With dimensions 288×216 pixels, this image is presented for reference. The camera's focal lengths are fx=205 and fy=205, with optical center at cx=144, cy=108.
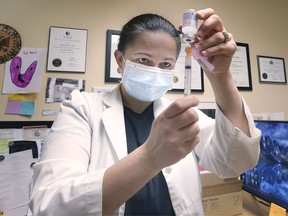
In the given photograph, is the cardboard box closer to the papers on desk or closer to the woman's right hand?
the woman's right hand

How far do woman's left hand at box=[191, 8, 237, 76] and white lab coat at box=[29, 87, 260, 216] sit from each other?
20 centimetres

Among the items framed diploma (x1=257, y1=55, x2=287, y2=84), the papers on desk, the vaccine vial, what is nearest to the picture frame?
the papers on desk

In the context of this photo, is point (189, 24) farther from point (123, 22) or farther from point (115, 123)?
point (123, 22)

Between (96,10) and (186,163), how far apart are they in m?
Result: 1.13

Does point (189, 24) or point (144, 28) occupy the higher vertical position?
point (144, 28)

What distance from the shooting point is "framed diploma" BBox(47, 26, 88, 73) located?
126 cm

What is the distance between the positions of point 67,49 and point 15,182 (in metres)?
0.83

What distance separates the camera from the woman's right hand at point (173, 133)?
0.42 m

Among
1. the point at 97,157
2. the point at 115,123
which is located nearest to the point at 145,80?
the point at 115,123

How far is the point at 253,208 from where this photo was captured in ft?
3.82

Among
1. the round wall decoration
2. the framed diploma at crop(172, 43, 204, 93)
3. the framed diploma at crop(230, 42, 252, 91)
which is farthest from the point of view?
the framed diploma at crop(230, 42, 252, 91)

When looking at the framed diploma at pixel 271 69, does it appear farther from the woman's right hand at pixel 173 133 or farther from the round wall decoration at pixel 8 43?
the round wall decoration at pixel 8 43

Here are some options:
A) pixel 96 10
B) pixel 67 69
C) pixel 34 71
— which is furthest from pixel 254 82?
pixel 34 71

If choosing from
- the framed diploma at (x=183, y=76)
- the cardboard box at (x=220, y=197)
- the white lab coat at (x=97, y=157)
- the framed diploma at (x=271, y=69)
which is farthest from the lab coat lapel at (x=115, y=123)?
the framed diploma at (x=271, y=69)
